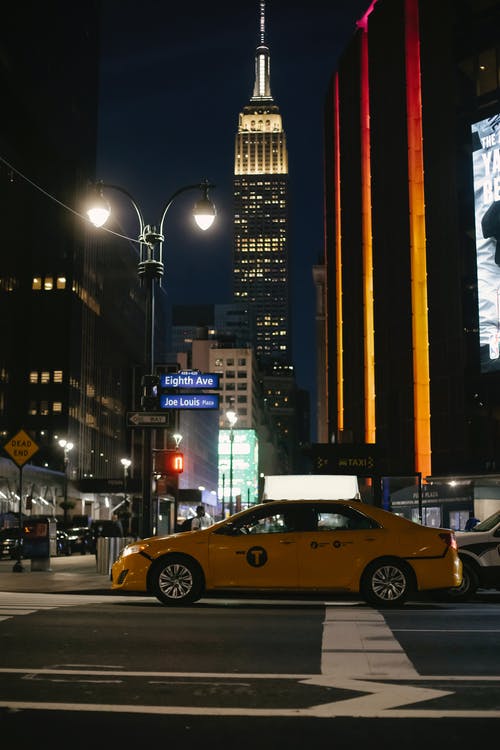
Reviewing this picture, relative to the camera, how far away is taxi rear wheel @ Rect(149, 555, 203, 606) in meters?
12.9

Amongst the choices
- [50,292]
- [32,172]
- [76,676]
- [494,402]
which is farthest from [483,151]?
[32,172]

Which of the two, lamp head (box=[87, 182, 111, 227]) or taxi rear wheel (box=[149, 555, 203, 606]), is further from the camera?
lamp head (box=[87, 182, 111, 227])

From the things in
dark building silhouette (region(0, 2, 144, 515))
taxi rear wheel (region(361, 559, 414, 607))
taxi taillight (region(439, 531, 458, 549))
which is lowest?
taxi rear wheel (region(361, 559, 414, 607))

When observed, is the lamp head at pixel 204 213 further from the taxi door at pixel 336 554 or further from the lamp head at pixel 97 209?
the taxi door at pixel 336 554

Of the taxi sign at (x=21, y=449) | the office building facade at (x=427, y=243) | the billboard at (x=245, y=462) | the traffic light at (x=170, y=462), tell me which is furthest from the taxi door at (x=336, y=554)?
the billboard at (x=245, y=462)

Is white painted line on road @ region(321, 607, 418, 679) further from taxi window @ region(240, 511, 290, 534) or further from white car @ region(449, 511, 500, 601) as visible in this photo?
white car @ region(449, 511, 500, 601)

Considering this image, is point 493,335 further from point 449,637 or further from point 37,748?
point 37,748

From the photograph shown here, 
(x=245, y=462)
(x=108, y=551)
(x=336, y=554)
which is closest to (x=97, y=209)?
(x=108, y=551)

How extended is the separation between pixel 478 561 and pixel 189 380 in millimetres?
7763

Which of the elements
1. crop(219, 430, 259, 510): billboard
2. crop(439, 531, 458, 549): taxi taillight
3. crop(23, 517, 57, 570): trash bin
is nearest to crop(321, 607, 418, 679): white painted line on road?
crop(439, 531, 458, 549): taxi taillight

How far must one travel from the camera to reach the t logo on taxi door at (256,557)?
12.8 m

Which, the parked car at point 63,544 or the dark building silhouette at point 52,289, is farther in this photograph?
the dark building silhouette at point 52,289

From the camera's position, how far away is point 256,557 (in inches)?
504

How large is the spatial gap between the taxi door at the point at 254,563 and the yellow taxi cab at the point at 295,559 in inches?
0.6
